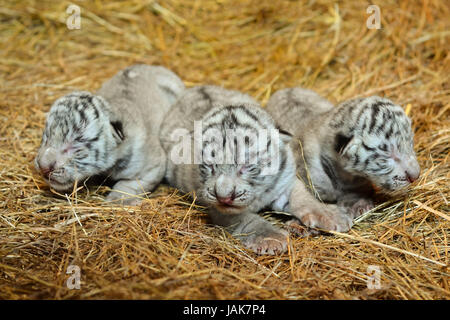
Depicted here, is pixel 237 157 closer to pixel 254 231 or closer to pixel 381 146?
pixel 254 231

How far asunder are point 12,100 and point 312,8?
16.1 feet

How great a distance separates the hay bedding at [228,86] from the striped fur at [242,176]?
162mm

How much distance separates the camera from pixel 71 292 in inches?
127

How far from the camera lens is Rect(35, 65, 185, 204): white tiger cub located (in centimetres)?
440

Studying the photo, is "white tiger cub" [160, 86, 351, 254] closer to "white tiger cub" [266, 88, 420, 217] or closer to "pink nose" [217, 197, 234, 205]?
"pink nose" [217, 197, 234, 205]

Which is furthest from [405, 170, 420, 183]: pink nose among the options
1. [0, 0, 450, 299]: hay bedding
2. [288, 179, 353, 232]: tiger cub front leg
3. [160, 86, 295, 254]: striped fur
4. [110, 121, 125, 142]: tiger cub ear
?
[110, 121, 125, 142]: tiger cub ear

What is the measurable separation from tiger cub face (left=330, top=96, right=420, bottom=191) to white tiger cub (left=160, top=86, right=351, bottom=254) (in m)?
0.53

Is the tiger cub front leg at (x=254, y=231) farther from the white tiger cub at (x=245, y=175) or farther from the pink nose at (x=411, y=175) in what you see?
the pink nose at (x=411, y=175)

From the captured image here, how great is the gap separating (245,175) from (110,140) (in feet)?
5.08

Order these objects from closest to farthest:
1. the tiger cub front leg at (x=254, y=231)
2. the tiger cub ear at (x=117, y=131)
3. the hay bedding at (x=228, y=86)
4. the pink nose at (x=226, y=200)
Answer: the hay bedding at (x=228, y=86) < the pink nose at (x=226, y=200) < the tiger cub front leg at (x=254, y=231) < the tiger cub ear at (x=117, y=131)

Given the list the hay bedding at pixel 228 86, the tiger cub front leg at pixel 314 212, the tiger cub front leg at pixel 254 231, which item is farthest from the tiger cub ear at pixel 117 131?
the tiger cub front leg at pixel 314 212

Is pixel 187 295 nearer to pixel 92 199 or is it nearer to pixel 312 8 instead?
pixel 92 199

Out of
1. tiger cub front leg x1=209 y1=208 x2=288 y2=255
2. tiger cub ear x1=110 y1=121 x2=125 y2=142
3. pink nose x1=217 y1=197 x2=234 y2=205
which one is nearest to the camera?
pink nose x1=217 y1=197 x2=234 y2=205

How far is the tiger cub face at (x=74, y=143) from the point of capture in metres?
4.38
